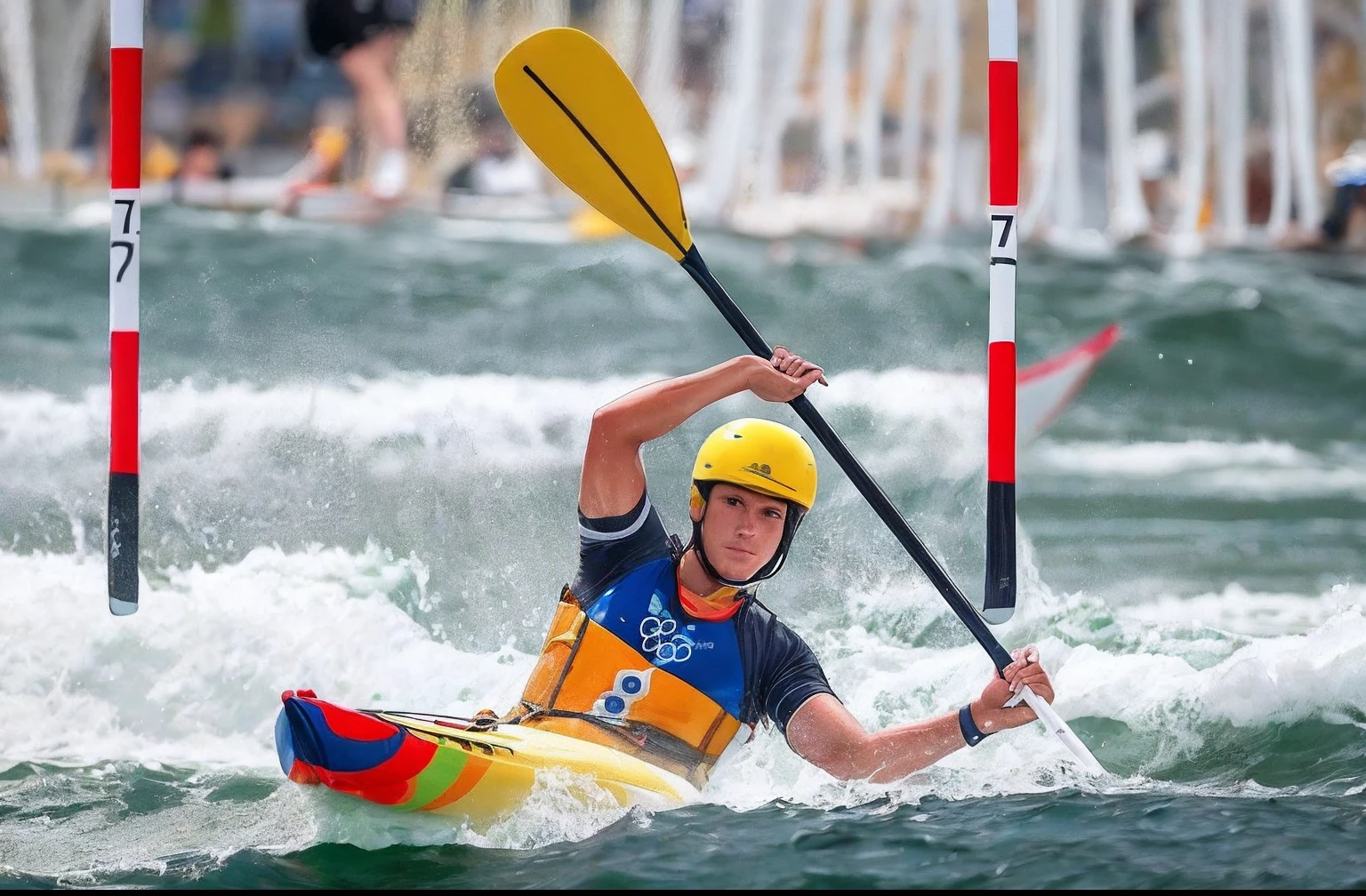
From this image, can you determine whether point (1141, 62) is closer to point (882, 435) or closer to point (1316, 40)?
point (1316, 40)

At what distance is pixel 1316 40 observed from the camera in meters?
14.2

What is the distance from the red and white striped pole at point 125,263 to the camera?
3902 millimetres

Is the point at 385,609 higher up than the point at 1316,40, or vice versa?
the point at 1316,40

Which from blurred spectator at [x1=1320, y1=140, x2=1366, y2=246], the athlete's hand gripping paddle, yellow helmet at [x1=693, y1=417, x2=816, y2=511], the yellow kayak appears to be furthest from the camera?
blurred spectator at [x1=1320, y1=140, x2=1366, y2=246]

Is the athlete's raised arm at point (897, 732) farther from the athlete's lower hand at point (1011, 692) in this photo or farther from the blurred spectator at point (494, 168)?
the blurred spectator at point (494, 168)

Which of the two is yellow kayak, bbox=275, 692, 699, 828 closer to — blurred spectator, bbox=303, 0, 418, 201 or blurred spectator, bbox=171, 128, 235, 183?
blurred spectator, bbox=303, 0, 418, 201

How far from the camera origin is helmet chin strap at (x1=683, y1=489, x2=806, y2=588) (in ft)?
12.1

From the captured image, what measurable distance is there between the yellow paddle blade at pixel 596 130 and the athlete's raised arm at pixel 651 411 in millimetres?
661

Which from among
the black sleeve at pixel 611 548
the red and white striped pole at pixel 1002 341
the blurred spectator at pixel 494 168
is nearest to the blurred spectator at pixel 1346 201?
the blurred spectator at pixel 494 168

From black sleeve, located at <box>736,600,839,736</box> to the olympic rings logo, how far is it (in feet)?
0.48

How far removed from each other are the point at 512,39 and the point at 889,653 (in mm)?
6506

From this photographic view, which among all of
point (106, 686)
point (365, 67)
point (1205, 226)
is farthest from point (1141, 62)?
point (106, 686)

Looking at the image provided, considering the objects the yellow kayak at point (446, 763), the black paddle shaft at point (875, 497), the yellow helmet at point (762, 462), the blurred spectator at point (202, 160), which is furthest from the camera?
the blurred spectator at point (202, 160)

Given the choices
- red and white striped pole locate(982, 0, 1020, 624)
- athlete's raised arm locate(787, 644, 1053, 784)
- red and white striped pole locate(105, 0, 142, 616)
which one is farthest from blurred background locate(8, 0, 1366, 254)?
athlete's raised arm locate(787, 644, 1053, 784)
